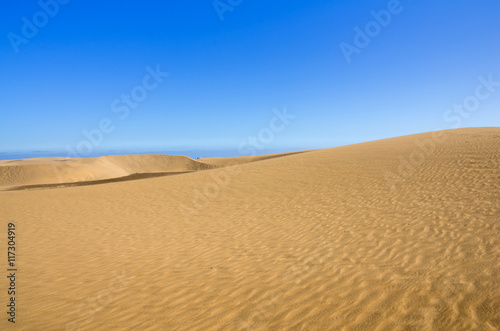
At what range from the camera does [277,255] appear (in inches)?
234

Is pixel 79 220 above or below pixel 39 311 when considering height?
above

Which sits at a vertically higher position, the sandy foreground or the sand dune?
the sand dune

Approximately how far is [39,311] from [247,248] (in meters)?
4.00

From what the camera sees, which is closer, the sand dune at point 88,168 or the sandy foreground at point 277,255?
the sandy foreground at point 277,255

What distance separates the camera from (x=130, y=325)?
3660 mm

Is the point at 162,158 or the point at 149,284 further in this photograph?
the point at 162,158

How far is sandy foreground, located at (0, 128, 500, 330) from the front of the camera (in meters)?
3.66

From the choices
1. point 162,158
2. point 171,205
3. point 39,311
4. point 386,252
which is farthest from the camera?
point 162,158

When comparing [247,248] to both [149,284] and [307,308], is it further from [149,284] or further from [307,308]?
[307,308]

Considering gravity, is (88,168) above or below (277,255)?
above

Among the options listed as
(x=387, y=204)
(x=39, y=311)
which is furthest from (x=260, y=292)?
(x=387, y=204)

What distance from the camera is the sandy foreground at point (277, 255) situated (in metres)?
3.66

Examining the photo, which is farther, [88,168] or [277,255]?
[88,168]

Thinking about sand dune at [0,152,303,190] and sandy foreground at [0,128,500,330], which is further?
sand dune at [0,152,303,190]
